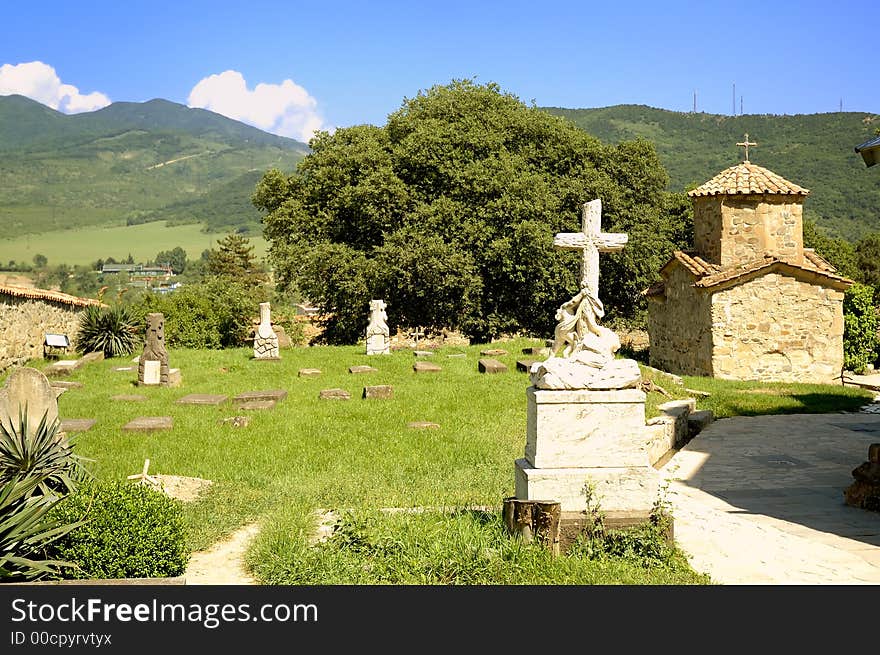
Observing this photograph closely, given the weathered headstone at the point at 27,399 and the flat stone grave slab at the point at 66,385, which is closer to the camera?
the weathered headstone at the point at 27,399

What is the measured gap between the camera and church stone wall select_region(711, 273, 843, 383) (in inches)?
773

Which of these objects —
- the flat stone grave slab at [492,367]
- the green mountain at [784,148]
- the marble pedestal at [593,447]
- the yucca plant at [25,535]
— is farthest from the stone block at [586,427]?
the green mountain at [784,148]

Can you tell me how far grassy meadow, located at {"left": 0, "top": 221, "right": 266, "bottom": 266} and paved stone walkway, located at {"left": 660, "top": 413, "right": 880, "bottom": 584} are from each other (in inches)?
3933

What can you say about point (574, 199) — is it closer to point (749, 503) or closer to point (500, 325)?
point (500, 325)

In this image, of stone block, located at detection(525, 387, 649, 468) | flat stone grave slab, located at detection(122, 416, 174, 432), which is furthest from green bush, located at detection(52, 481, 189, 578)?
flat stone grave slab, located at detection(122, 416, 174, 432)

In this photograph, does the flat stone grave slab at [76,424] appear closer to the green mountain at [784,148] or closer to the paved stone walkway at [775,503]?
the paved stone walkway at [775,503]

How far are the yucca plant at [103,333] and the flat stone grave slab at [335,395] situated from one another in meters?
10.6

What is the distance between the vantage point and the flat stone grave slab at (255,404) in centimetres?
1386

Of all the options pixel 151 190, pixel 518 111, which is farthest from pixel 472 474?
pixel 151 190

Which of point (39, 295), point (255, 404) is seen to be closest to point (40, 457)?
point (255, 404)

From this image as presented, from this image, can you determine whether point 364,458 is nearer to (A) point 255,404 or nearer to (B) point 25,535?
(A) point 255,404

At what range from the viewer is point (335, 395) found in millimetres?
15047

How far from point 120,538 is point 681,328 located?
60.9 feet

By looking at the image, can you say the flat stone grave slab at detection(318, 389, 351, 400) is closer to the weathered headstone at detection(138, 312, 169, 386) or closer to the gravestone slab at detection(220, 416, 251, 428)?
the gravestone slab at detection(220, 416, 251, 428)
